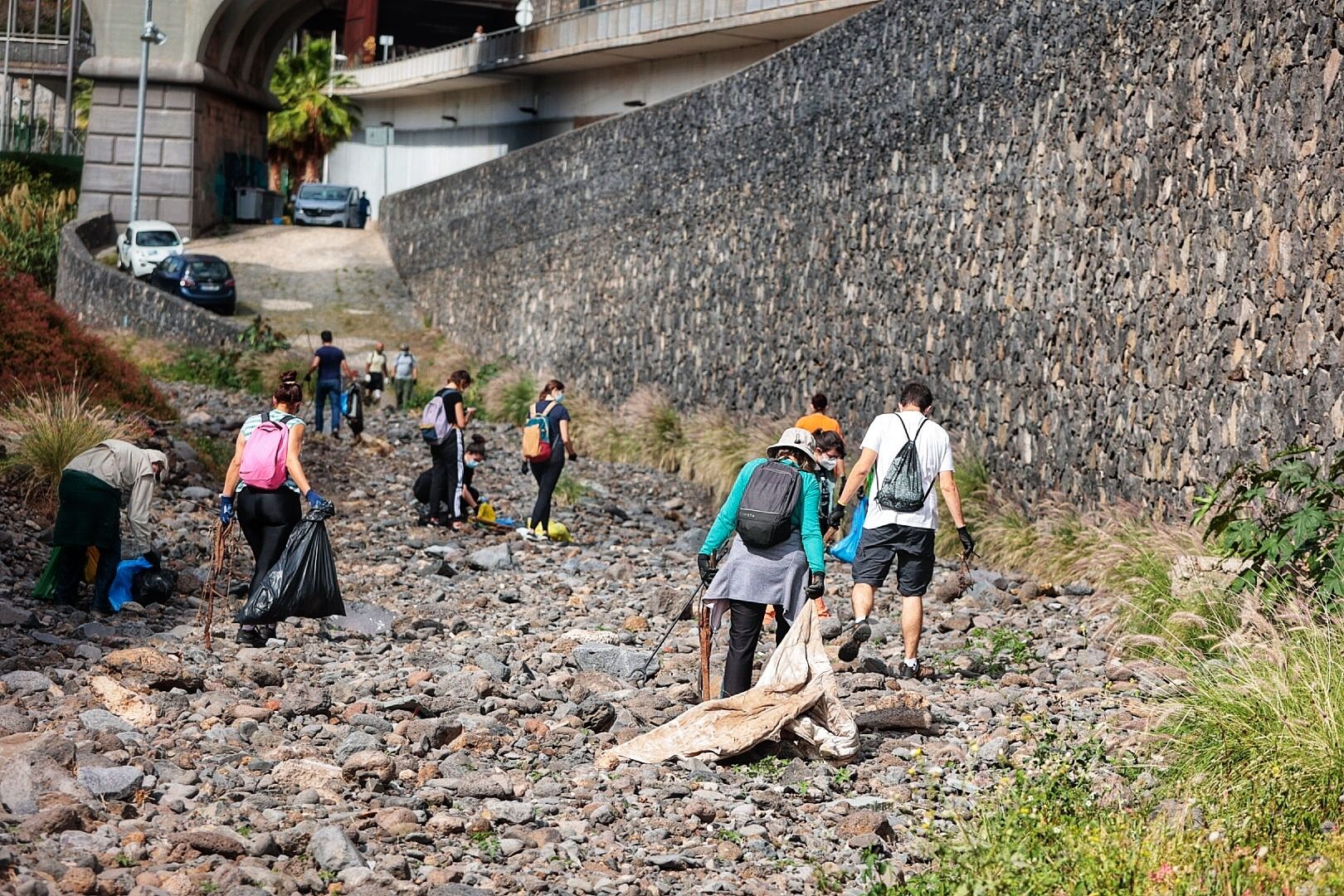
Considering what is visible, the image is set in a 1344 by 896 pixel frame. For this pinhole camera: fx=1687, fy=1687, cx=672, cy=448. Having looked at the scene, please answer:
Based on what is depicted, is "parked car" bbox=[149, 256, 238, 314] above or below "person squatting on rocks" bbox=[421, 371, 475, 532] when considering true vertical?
above

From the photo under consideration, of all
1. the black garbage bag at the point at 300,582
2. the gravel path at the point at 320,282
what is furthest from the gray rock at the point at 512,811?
the gravel path at the point at 320,282

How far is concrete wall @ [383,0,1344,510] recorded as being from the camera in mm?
11406

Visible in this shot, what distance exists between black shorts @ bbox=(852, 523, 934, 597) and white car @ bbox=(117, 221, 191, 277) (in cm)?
2908

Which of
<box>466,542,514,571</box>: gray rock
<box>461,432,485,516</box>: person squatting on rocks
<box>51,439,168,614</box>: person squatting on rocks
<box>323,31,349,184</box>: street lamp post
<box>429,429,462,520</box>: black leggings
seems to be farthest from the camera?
<box>323,31,349,184</box>: street lamp post

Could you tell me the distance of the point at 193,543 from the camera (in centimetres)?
1459

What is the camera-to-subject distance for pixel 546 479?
16.1m

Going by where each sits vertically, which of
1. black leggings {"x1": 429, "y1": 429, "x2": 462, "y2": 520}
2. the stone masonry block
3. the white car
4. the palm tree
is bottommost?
black leggings {"x1": 429, "y1": 429, "x2": 462, "y2": 520}

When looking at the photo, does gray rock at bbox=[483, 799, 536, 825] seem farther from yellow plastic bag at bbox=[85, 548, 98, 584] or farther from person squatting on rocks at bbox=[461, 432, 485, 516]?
person squatting on rocks at bbox=[461, 432, 485, 516]

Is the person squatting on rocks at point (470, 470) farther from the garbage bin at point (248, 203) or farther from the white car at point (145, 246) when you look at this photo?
the garbage bin at point (248, 203)

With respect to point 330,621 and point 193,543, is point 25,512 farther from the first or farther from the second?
point 330,621

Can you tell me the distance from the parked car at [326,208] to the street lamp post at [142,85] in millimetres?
7365

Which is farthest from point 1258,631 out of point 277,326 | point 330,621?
point 277,326

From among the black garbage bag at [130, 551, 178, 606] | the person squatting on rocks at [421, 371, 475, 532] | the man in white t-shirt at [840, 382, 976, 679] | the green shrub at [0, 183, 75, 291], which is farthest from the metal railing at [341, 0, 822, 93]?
the man in white t-shirt at [840, 382, 976, 679]

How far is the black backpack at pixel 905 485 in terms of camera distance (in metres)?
9.84
